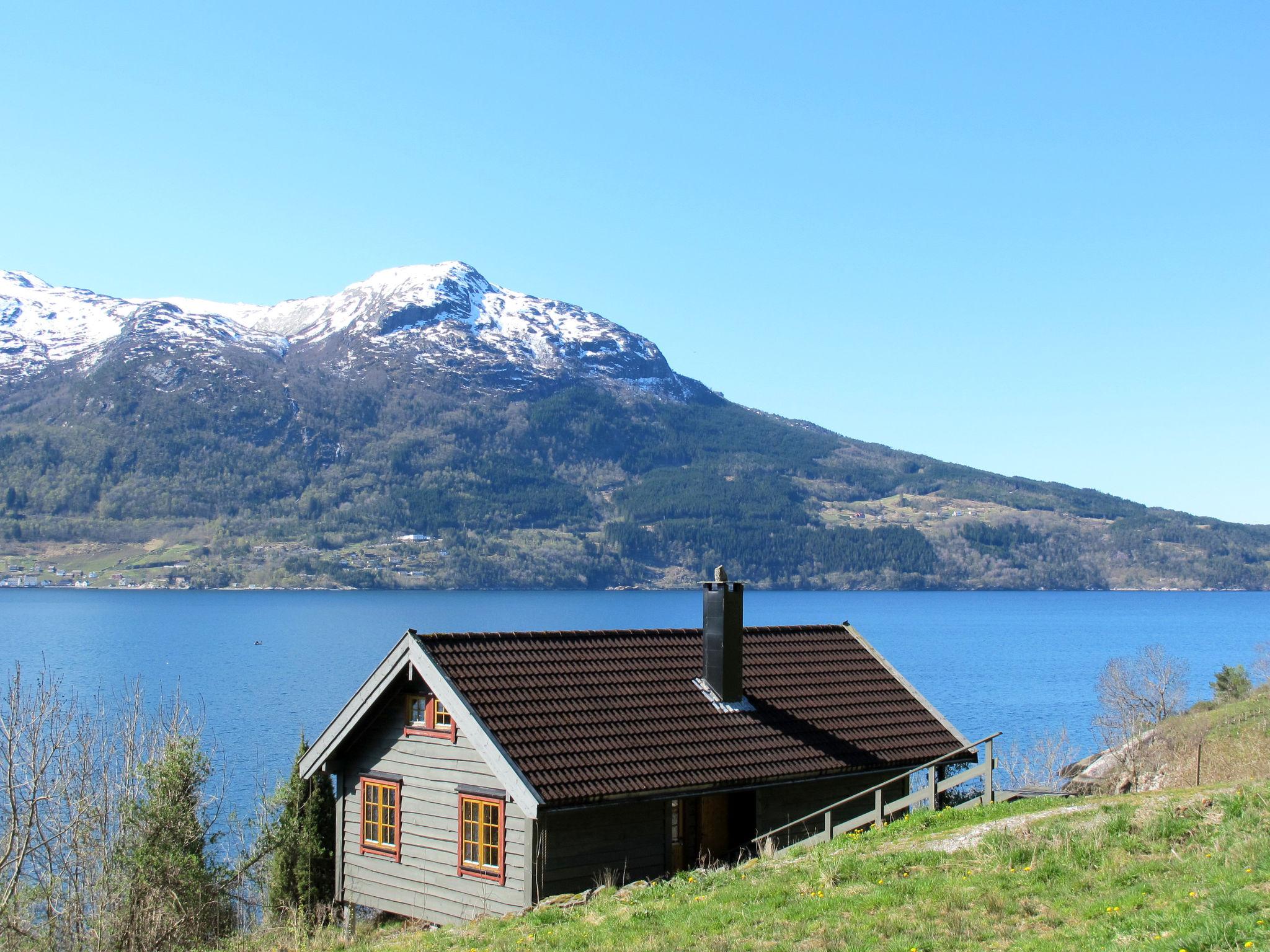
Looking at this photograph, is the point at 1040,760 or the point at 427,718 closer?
the point at 427,718

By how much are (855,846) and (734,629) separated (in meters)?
6.75

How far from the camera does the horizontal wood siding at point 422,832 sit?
20.0m

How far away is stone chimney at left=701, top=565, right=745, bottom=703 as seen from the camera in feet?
76.0

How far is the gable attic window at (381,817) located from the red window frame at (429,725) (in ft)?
3.62

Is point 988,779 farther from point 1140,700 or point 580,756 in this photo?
point 1140,700

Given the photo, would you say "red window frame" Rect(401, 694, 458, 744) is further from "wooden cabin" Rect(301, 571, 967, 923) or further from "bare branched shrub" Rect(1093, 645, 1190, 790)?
"bare branched shrub" Rect(1093, 645, 1190, 790)

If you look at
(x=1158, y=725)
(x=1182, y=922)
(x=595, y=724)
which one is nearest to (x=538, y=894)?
(x=595, y=724)

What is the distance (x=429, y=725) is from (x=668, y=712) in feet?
14.8

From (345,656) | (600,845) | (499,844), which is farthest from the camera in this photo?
(345,656)

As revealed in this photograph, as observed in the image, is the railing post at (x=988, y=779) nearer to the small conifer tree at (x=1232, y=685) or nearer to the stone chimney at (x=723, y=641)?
the stone chimney at (x=723, y=641)

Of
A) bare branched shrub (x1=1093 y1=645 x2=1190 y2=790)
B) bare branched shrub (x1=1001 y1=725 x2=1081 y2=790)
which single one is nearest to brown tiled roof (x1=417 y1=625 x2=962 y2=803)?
bare branched shrub (x1=1093 y1=645 x2=1190 y2=790)

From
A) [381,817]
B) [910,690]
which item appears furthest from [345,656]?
[910,690]

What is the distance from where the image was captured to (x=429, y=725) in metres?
21.8

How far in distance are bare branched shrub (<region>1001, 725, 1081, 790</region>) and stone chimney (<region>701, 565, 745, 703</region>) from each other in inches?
1012
